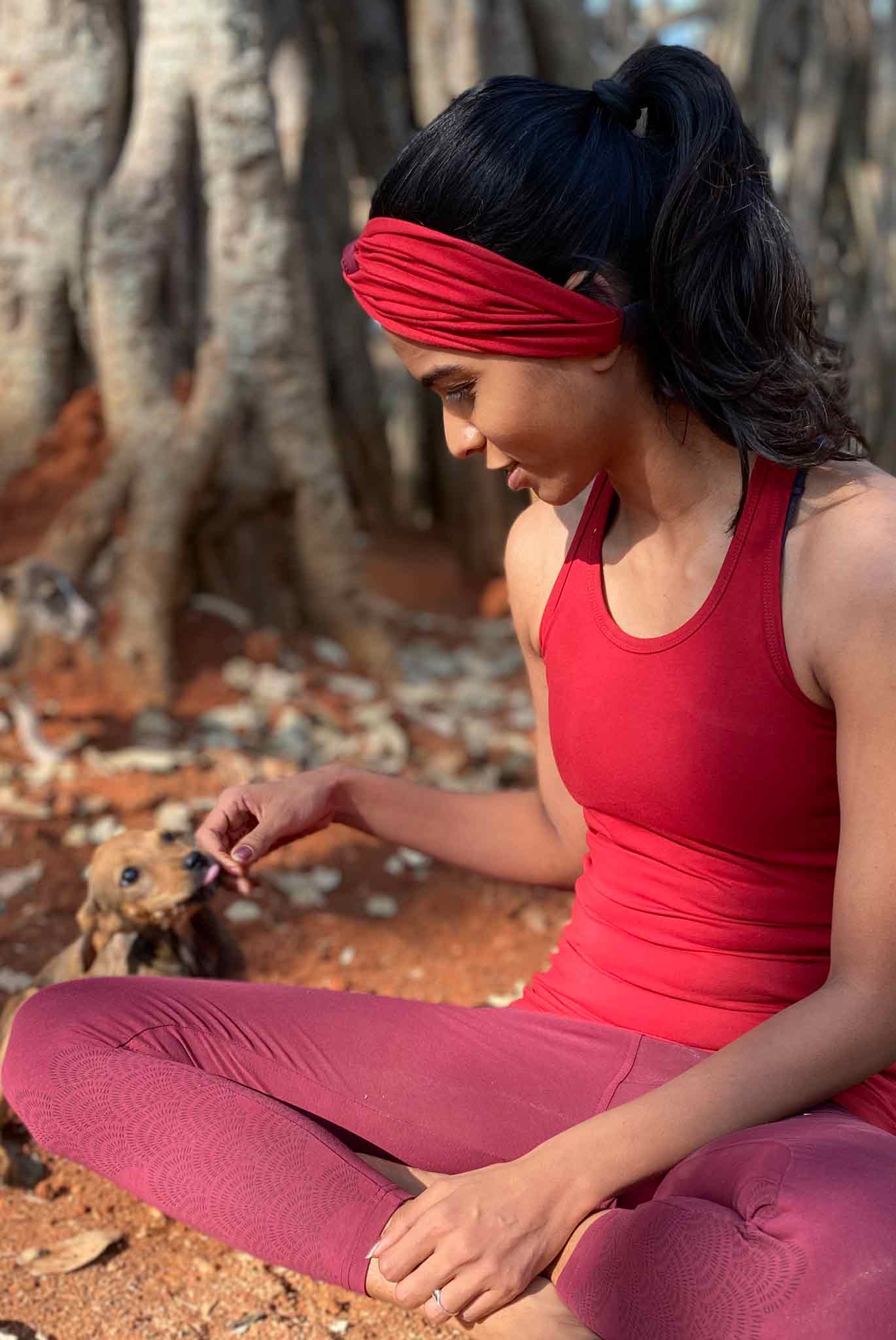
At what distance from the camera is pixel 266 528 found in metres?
5.32

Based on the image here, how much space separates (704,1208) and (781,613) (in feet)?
2.31

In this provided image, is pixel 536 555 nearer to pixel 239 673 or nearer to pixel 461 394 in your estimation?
pixel 461 394

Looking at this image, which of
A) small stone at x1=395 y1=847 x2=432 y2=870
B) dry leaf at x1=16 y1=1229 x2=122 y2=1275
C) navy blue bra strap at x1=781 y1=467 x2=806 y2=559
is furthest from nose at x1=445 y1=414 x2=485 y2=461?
small stone at x1=395 y1=847 x2=432 y2=870

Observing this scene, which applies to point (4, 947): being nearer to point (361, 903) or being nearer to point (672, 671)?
point (361, 903)

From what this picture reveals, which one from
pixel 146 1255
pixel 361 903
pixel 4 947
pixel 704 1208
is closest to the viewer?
pixel 704 1208

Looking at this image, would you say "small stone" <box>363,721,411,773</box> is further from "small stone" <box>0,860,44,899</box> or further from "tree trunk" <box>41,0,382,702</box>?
"small stone" <box>0,860,44,899</box>

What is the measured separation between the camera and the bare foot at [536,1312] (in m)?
1.61

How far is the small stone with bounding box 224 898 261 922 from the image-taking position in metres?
3.45

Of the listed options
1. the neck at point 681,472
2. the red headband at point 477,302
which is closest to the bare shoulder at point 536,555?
the neck at point 681,472

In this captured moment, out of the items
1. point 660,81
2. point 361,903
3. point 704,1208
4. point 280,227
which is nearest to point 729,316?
point 660,81

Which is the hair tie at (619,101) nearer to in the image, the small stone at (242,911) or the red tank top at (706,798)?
the red tank top at (706,798)

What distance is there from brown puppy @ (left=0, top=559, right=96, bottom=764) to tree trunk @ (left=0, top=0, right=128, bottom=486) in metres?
0.77

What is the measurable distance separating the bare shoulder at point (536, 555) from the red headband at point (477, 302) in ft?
1.31

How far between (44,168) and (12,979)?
2.83 meters
